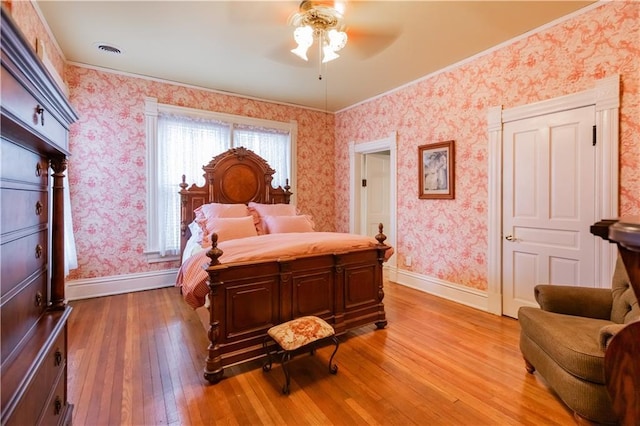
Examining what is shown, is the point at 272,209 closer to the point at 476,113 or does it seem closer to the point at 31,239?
the point at 476,113

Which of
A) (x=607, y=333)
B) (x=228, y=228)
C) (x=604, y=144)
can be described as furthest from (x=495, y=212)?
(x=228, y=228)

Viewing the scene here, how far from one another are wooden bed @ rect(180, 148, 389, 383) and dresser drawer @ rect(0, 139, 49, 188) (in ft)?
3.21

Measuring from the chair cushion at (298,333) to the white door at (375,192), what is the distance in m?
3.17

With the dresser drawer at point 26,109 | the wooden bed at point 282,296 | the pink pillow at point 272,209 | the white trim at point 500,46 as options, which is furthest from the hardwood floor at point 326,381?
the white trim at point 500,46

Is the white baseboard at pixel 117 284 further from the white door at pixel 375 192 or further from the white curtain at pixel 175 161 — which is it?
the white door at pixel 375 192

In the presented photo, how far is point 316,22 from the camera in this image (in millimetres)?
2506

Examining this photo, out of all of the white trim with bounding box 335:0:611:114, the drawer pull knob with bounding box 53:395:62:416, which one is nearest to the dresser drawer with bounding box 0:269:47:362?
the drawer pull knob with bounding box 53:395:62:416

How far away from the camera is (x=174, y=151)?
416 cm

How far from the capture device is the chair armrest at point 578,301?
78.4 inches

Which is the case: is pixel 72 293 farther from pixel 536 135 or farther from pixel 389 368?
pixel 536 135

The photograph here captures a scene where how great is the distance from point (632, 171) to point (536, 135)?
0.77 metres

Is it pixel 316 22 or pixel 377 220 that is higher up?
pixel 316 22

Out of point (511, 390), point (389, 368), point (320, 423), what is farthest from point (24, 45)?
point (511, 390)

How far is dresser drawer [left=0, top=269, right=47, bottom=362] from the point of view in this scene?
3.27 feet
